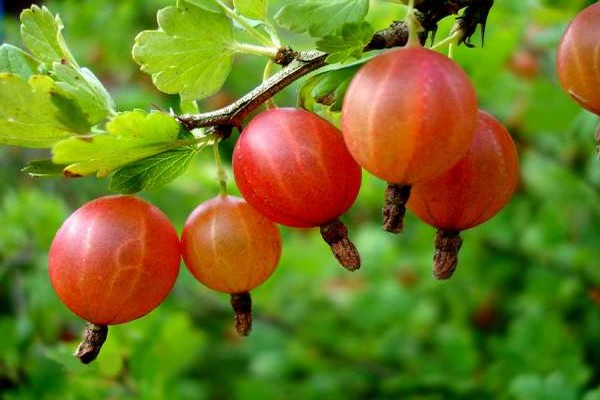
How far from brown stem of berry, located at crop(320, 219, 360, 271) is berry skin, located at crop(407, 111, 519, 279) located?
76 millimetres

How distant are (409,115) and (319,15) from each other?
174 mm

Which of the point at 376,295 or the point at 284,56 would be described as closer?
the point at 284,56

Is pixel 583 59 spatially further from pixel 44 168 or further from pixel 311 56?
pixel 44 168

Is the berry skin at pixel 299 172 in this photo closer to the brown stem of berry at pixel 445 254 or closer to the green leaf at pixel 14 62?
the brown stem of berry at pixel 445 254

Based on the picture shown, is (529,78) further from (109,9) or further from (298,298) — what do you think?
(109,9)

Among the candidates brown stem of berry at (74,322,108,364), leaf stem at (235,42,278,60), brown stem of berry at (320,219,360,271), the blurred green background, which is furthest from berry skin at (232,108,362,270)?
the blurred green background

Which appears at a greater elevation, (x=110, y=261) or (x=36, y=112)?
(x=36, y=112)

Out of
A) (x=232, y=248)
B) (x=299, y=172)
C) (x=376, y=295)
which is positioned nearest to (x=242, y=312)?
(x=232, y=248)

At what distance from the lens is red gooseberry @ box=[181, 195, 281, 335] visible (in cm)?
85

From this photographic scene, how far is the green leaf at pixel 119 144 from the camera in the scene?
0.76m

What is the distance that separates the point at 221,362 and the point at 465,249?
1.01 metres

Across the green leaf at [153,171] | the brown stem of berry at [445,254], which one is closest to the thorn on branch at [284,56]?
the green leaf at [153,171]

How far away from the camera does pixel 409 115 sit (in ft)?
2.17

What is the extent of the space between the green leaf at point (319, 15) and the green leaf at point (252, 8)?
0.09 metres
